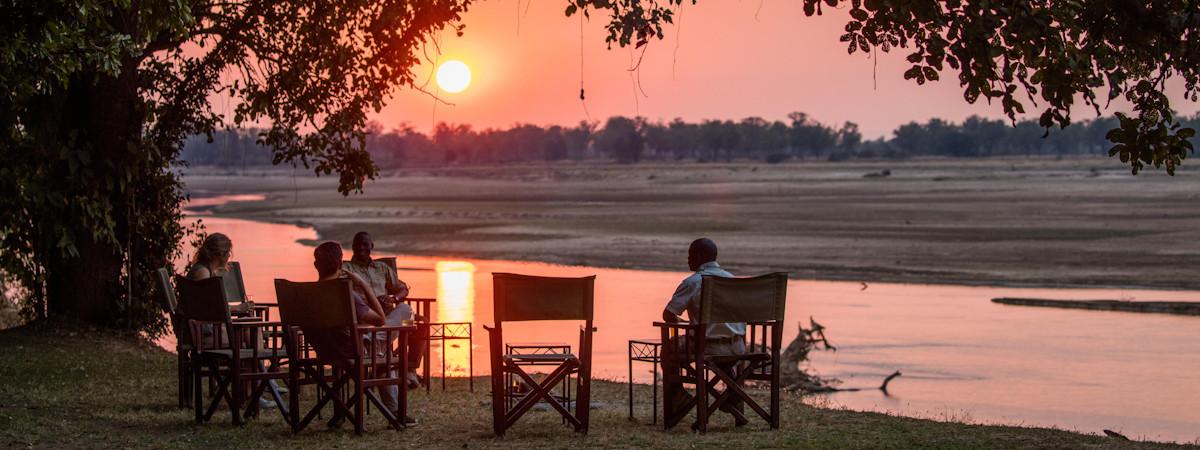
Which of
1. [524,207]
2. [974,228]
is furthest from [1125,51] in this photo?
[524,207]

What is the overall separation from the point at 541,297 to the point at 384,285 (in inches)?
104

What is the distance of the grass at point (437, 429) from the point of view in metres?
9.43

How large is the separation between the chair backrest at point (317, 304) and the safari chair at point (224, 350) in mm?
431

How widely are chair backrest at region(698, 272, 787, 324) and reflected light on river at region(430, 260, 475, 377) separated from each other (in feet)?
17.0

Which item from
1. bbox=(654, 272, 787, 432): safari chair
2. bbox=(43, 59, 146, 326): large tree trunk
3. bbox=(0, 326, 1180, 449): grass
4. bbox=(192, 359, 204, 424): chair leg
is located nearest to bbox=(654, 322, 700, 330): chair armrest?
bbox=(654, 272, 787, 432): safari chair

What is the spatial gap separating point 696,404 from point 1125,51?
3360 mm

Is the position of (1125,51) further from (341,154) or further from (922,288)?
(922,288)

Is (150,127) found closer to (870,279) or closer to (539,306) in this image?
(539,306)

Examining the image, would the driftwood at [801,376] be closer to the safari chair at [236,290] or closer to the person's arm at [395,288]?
the person's arm at [395,288]

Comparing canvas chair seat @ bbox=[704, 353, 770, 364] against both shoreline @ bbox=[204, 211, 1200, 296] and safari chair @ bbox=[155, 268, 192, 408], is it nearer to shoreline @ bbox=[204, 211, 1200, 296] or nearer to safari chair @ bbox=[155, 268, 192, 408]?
safari chair @ bbox=[155, 268, 192, 408]

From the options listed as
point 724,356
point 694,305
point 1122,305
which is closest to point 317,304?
point 694,305

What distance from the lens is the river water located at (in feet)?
48.8

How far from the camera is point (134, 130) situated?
14.8m

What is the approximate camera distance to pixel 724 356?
31.8 ft
